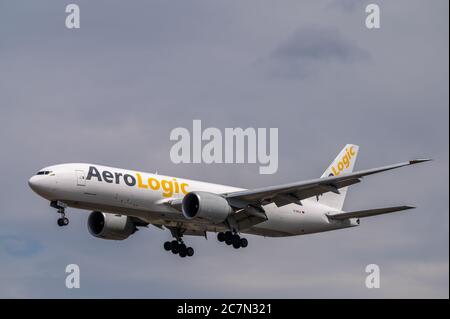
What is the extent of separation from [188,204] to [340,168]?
16241mm

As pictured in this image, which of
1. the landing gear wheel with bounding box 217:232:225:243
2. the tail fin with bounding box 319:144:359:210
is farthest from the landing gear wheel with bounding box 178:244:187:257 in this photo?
the tail fin with bounding box 319:144:359:210

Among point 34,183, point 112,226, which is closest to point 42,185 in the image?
point 34,183

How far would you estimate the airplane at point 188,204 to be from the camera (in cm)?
5169

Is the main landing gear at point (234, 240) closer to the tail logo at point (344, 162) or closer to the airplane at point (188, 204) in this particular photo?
the airplane at point (188, 204)

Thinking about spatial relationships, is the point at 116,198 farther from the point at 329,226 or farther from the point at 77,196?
the point at 329,226

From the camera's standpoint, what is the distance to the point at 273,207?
2330 inches

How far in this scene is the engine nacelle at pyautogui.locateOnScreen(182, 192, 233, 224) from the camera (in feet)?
177

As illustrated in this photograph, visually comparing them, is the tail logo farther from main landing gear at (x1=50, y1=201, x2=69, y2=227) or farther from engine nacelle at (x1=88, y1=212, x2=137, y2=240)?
main landing gear at (x1=50, y1=201, x2=69, y2=227)

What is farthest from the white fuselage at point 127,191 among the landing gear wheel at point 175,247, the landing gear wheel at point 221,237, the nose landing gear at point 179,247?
the landing gear wheel at point 175,247

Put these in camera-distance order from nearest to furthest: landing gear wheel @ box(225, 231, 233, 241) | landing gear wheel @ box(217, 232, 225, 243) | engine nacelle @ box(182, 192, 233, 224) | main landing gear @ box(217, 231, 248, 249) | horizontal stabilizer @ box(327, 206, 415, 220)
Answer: engine nacelle @ box(182, 192, 233, 224), horizontal stabilizer @ box(327, 206, 415, 220), main landing gear @ box(217, 231, 248, 249), landing gear wheel @ box(225, 231, 233, 241), landing gear wheel @ box(217, 232, 225, 243)

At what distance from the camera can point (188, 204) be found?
54188 millimetres

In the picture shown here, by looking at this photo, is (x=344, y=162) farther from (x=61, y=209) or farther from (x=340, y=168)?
(x=61, y=209)

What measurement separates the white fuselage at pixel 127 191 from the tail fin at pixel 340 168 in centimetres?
586
